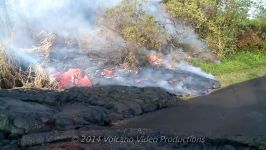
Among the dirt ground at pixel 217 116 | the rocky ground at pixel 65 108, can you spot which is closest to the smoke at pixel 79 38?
the dirt ground at pixel 217 116

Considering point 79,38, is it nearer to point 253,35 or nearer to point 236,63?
point 236,63

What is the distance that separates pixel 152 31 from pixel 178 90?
12.7 feet

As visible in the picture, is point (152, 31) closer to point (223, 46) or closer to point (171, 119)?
point (223, 46)

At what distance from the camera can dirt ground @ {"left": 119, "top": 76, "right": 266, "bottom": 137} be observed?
41.5 ft

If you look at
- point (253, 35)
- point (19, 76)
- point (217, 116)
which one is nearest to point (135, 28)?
point (19, 76)

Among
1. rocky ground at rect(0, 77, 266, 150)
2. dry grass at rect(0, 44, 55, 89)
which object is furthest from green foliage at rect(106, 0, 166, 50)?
dry grass at rect(0, 44, 55, 89)

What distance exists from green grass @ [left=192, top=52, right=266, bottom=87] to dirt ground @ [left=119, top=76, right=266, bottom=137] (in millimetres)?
2030

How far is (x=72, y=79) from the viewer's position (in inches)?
645

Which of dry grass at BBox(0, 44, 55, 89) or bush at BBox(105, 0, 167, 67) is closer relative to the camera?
dry grass at BBox(0, 44, 55, 89)

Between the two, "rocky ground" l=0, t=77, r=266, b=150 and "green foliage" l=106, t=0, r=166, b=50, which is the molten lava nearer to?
"rocky ground" l=0, t=77, r=266, b=150

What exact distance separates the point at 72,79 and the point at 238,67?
8128 millimetres

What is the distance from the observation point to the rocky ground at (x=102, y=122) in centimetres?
1071

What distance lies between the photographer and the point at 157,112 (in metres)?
14.4

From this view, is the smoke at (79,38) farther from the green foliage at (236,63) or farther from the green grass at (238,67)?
the green foliage at (236,63)
